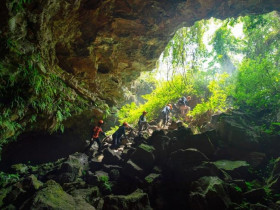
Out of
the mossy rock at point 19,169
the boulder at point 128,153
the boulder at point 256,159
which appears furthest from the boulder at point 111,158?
the boulder at point 256,159

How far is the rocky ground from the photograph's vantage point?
5180 mm

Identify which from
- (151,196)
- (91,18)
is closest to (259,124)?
(151,196)

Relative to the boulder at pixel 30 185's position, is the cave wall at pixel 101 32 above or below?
above

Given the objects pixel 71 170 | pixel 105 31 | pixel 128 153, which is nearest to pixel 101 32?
pixel 105 31

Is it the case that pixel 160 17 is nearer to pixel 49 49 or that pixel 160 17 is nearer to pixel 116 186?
pixel 49 49

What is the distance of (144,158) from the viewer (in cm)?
802

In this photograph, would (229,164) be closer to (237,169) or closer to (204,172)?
(237,169)

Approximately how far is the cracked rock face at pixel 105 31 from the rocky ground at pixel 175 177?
4.43m

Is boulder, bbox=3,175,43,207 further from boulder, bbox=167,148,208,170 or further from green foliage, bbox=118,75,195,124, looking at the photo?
green foliage, bbox=118,75,195,124

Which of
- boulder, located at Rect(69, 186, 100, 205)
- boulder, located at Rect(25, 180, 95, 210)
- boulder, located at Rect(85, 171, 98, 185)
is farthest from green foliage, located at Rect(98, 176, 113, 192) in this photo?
boulder, located at Rect(25, 180, 95, 210)

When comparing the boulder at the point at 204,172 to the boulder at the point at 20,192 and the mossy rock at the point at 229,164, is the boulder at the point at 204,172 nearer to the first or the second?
the mossy rock at the point at 229,164

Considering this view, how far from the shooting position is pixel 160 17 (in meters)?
8.98

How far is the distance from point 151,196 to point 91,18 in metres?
7.98

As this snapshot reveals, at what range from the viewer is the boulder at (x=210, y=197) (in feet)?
16.4
